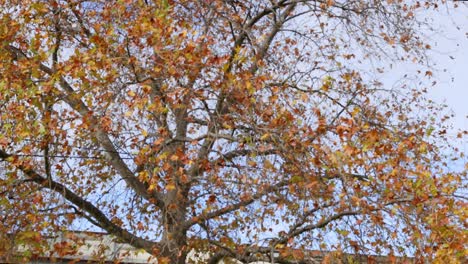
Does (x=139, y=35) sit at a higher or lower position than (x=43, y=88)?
higher

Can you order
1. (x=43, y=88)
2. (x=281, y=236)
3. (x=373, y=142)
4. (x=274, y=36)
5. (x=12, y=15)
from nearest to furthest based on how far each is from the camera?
1. (x=373, y=142)
2. (x=43, y=88)
3. (x=281, y=236)
4. (x=12, y=15)
5. (x=274, y=36)

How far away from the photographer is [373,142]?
656 cm

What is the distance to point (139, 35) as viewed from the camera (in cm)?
704

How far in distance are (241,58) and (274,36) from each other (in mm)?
2542

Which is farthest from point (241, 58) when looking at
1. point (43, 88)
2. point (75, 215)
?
point (75, 215)

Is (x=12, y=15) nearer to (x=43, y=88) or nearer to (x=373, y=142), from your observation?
(x=43, y=88)

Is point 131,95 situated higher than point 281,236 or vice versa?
point 131,95

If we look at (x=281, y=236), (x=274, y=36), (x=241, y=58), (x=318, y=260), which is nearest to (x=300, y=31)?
(x=274, y=36)

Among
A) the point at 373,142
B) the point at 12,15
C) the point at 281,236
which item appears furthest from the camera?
the point at 12,15

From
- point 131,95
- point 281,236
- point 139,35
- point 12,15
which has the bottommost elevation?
point 281,236

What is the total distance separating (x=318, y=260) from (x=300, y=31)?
13.1 ft

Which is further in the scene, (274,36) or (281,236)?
(274,36)

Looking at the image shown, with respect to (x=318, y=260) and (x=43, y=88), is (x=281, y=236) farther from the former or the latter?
(x=43, y=88)

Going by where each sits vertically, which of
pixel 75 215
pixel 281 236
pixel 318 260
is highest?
pixel 75 215
